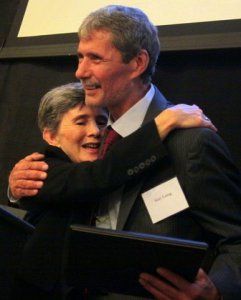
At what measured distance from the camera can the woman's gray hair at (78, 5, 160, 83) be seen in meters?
1.43

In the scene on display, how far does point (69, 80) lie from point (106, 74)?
0.86 metres

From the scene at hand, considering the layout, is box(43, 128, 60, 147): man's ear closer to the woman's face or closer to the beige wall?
the woman's face

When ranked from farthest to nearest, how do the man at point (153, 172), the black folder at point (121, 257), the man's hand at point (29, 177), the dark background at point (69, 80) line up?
1. the dark background at point (69, 80)
2. the man's hand at point (29, 177)
3. the man at point (153, 172)
4. the black folder at point (121, 257)

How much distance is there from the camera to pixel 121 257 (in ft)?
2.90

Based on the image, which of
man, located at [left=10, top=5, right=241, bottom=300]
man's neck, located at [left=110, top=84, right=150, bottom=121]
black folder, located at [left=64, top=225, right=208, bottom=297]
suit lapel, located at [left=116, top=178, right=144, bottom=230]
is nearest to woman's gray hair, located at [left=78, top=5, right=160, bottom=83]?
man, located at [left=10, top=5, right=241, bottom=300]

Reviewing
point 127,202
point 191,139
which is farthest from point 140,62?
point 127,202

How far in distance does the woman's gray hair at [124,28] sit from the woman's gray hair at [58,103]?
0.25 meters

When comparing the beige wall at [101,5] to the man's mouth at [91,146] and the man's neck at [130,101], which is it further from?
the man's mouth at [91,146]

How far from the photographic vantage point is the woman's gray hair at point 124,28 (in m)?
1.43

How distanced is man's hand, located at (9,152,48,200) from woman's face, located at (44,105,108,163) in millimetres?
155

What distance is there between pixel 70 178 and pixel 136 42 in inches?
21.7

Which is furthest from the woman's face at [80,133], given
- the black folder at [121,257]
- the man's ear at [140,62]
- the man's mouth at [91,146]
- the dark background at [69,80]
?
the black folder at [121,257]

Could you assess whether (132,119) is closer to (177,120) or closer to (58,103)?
(177,120)

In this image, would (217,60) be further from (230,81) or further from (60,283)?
(60,283)
